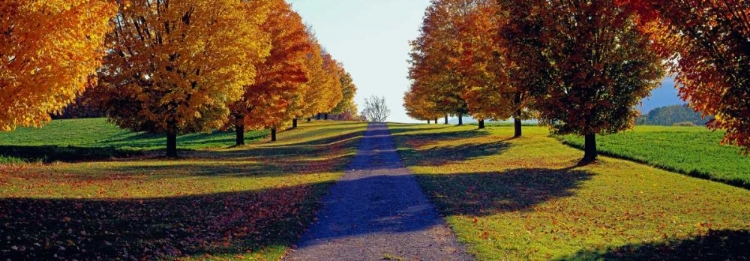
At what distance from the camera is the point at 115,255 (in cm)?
989

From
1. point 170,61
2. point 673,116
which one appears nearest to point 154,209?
point 170,61

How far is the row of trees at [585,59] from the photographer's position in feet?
40.2

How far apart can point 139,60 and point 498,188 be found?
17480mm

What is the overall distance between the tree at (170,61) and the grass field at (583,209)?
10683 millimetres

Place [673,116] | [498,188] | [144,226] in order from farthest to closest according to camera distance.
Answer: [673,116] < [498,188] < [144,226]

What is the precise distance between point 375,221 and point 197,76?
15339 mm

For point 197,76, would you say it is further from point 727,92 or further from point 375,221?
point 727,92

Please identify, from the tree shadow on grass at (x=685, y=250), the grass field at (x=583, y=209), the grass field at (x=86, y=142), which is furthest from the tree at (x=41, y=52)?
the grass field at (x=86, y=142)

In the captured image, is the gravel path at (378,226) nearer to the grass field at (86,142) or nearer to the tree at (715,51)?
the tree at (715,51)

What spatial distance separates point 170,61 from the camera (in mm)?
25594

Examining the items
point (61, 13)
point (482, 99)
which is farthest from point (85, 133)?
point (61, 13)

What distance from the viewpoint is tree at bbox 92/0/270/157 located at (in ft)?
82.7

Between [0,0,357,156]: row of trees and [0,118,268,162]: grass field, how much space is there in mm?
3013

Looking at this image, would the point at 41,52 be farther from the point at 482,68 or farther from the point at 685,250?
the point at 482,68
